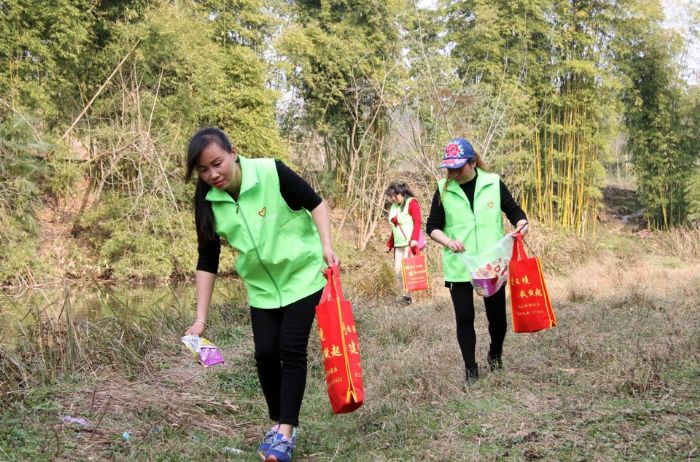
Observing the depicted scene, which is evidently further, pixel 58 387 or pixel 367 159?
pixel 367 159

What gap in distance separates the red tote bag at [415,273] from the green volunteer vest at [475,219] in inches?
139

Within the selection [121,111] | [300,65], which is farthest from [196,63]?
[300,65]

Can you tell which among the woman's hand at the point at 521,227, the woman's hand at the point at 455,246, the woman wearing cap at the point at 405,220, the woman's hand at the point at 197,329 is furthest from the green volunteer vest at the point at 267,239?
the woman wearing cap at the point at 405,220

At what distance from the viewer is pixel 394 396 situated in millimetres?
3471

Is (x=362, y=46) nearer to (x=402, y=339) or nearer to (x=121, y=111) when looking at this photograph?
(x=121, y=111)

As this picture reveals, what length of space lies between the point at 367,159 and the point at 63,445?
50.3 feet

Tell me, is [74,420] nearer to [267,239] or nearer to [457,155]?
[267,239]

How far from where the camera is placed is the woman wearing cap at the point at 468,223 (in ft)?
12.3

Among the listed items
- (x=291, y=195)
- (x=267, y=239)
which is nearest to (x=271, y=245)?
(x=267, y=239)

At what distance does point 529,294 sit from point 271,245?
1.86 m

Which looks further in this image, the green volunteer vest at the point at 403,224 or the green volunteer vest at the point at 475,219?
Result: the green volunteer vest at the point at 403,224

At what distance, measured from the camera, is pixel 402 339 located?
5.24 m

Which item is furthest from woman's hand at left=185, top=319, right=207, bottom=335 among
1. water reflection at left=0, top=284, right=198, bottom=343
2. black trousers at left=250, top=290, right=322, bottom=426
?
water reflection at left=0, top=284, right=198, bottom=343

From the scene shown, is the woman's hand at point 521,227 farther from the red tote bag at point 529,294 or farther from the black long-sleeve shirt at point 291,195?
the black long-sleeve shirt at point 291,195
